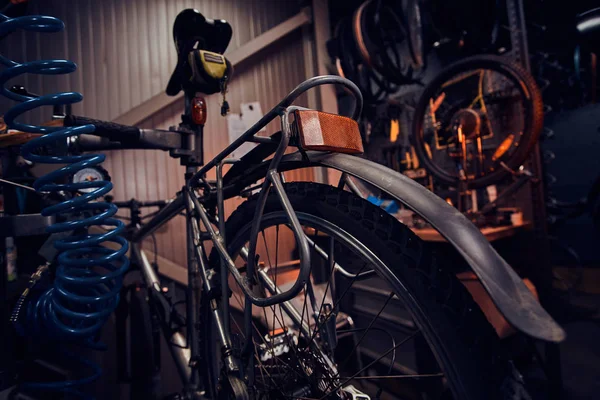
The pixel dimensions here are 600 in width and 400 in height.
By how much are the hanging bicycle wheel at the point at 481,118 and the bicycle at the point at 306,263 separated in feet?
3.82

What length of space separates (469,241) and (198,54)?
86cm

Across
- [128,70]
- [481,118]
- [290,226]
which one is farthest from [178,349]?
[481,118]

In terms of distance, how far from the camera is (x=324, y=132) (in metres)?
0.54

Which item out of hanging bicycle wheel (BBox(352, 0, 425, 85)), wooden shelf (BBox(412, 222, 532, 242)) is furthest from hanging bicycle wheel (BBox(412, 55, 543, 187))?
wooden shelf (BBox(412, 222, 532, 242))

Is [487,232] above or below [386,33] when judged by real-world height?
below

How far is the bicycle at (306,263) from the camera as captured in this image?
405 mm

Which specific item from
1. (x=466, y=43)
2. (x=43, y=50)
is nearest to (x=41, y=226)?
(x=43, y=50)

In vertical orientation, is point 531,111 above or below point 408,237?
above

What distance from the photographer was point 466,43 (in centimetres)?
218

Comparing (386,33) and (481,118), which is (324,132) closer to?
(481,118)

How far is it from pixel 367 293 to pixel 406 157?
1.40 metres

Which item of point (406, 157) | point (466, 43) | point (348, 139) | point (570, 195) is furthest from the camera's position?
point (570, 195)

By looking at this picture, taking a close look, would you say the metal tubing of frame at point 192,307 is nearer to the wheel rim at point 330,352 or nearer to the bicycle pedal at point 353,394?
the wheel rim at point 330,352

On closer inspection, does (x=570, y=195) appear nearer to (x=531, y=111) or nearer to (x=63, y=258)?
(x=531, y=111)
